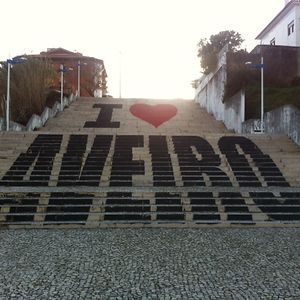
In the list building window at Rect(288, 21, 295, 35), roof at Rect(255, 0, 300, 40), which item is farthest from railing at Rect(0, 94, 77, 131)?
roof at Rect(255, 0, 300, 40)

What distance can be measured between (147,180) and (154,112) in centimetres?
1518

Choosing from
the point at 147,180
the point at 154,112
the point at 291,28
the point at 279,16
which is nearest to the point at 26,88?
the point at 154,112

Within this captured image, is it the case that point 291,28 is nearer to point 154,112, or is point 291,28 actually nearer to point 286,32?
point 286,32

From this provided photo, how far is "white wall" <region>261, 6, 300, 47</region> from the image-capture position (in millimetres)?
34812

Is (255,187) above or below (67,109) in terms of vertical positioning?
below

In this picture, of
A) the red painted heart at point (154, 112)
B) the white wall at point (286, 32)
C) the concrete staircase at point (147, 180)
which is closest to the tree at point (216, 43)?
the red painted heart at point (154, 112)

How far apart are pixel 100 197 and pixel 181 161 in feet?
12.4

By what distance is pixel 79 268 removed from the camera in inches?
238

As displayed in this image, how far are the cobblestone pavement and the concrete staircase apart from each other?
0.94 metres

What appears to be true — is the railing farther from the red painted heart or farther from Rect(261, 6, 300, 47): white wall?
Rect(261, 6, 300, 47): white wall

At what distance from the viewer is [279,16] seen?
127 ft

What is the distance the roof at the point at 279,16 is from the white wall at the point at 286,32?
9.7 inches

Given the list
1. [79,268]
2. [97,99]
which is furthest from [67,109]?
→ [79,268]

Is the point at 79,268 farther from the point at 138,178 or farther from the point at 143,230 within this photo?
the point at 138,178
